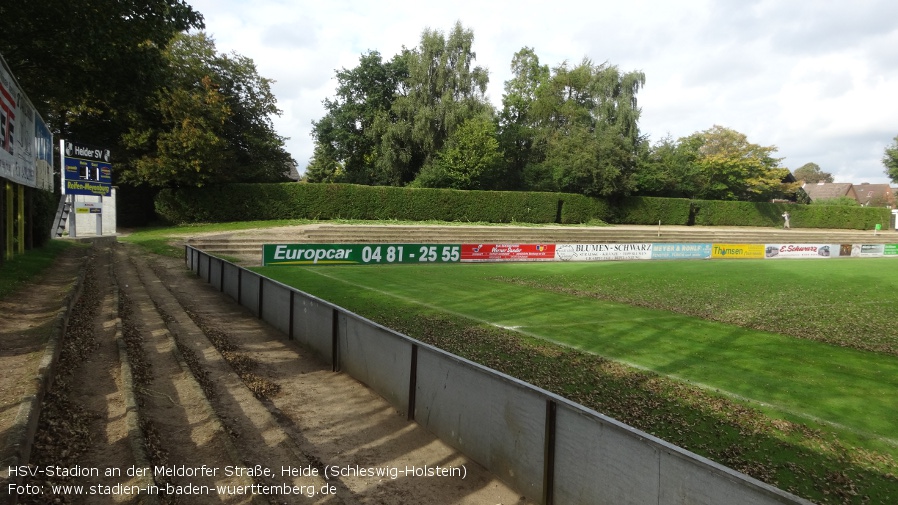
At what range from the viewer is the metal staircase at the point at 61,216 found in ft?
96.1

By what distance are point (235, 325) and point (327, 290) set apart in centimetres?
629

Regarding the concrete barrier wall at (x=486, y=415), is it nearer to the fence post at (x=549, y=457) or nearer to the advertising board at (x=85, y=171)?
the fence post at (x=549, y=457)

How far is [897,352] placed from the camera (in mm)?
11750

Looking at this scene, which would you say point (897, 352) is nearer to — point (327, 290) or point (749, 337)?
point (749, 337)

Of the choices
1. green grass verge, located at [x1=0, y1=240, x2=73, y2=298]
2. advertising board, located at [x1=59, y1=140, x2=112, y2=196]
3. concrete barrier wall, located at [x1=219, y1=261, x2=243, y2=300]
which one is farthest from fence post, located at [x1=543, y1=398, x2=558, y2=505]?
advertising board, located at [x1=59, y1=140, x2=112, y2=196]

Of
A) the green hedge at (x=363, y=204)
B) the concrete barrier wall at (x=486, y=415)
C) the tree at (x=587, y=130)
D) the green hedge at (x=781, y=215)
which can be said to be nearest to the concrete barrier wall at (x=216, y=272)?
the concrete barrier wall at (x=486, y=415)

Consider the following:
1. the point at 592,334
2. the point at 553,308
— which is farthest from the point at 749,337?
the point at 553,308

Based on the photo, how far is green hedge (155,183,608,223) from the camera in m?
37.0

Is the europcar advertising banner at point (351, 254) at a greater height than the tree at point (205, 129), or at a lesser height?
lesser

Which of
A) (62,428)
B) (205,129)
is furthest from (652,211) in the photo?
(62,428)

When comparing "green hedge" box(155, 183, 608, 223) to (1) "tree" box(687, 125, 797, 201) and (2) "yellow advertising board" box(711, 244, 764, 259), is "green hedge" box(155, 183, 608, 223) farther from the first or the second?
(1) "tree" box(687, 125, 797, 201)

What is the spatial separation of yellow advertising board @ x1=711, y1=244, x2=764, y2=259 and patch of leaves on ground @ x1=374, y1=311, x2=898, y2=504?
31.6m

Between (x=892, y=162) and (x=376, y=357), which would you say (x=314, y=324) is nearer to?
(x=376, y=357)

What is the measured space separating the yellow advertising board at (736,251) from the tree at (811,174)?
364 ft
